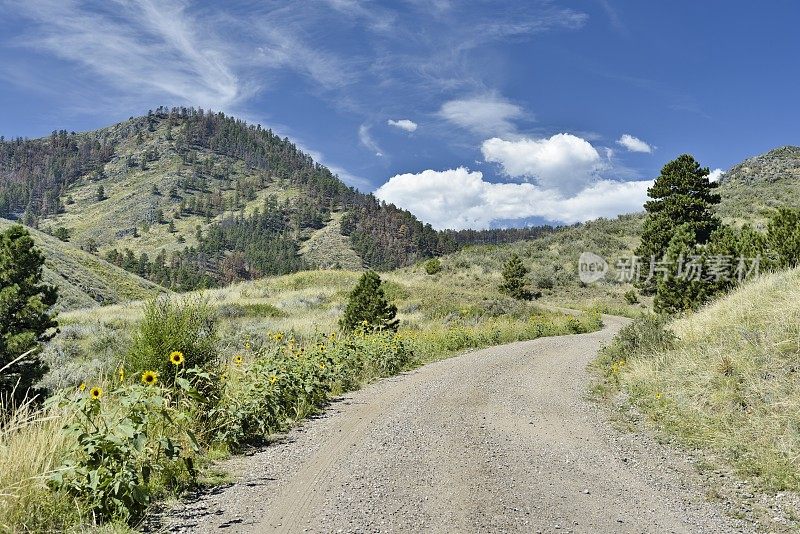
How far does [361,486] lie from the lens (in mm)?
4828

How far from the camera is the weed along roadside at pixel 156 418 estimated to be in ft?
12.4

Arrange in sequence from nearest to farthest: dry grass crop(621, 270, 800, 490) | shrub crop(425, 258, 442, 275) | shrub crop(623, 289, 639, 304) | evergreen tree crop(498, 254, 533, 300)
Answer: dry grass crop(621, 270, 800, 490) → shrub crop(623, 289, 639, 304) → evergreen tree crop(498, 254, 533, 300) → shrub crop(425, 258, 442, 275)

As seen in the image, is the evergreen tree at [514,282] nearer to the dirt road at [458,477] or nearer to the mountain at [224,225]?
the dirt road at [458,477]

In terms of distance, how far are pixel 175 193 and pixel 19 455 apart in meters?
195

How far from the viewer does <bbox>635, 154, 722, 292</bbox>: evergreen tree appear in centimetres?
3241

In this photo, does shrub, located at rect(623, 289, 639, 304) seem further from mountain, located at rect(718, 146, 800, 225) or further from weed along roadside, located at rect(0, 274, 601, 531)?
weed along roadside, located at rect(0, 274, 601, 531)

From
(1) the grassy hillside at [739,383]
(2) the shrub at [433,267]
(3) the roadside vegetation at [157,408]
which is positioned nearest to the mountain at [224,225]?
(2) the shrub at [433,267]

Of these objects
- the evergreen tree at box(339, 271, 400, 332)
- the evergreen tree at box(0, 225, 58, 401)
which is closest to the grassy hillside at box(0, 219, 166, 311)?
the evergreen tree at box(339, 271, 400, 332)

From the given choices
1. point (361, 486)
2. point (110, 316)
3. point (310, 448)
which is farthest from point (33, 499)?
point (110, 316)

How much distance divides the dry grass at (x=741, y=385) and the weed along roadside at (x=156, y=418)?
17.3ft

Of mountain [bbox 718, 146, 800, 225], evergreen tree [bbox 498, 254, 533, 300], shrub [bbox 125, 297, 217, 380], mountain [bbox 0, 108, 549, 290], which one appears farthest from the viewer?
mountain [bbox 0, 108, 549, 290]

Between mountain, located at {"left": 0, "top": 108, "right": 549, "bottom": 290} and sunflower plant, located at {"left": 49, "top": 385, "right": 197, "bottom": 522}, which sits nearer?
sunflower plant, located at {"left": 49, "top": 385, "right": 197, "bottom": 522}

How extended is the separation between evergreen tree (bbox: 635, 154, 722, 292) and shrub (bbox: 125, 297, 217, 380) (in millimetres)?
30758

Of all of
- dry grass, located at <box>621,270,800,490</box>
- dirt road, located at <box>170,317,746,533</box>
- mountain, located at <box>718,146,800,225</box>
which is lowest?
dirt road, located at <box>170,317,746,533</box>
